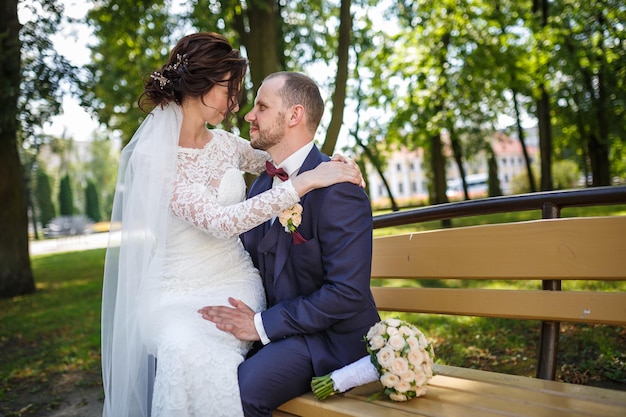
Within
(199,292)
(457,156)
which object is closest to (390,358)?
(199,292)

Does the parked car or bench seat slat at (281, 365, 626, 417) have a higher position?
bench seat slat at (281, 365, 626, 417)

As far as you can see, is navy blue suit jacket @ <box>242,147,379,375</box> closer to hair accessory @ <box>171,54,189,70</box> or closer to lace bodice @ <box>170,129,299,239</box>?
lace bodice @ <box>170,129,299,239</box>

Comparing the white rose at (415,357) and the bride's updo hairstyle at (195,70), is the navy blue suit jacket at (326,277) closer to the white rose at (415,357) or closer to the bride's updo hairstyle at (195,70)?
the white rose at (415,357)

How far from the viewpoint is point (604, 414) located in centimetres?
226

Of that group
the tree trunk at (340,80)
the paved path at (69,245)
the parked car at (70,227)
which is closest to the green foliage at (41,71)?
the tree trunk at (340,80)

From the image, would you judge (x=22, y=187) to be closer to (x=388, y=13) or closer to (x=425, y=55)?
(x=388, y=13)

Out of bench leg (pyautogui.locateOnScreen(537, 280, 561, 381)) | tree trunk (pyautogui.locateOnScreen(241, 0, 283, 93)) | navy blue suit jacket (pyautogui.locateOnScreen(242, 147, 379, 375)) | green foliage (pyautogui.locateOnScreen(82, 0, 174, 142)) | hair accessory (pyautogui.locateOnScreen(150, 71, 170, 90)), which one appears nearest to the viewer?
navy blue suit jacket (pyautogui.locateOnScreen(242, 147, 379, 375))

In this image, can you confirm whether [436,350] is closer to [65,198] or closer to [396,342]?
[396,342]

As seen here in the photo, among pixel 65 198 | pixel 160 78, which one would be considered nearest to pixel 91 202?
pixel 65 198

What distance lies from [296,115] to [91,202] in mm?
63666

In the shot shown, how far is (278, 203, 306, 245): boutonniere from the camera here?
299 centimetres

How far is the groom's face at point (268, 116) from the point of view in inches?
128

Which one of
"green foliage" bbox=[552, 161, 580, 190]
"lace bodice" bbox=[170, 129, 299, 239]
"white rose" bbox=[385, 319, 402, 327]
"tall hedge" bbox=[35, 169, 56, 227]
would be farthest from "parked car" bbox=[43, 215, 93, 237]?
"white rose" bbox=[385, 319, 402, 327]

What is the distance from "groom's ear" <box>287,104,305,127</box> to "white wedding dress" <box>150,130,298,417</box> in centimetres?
48
